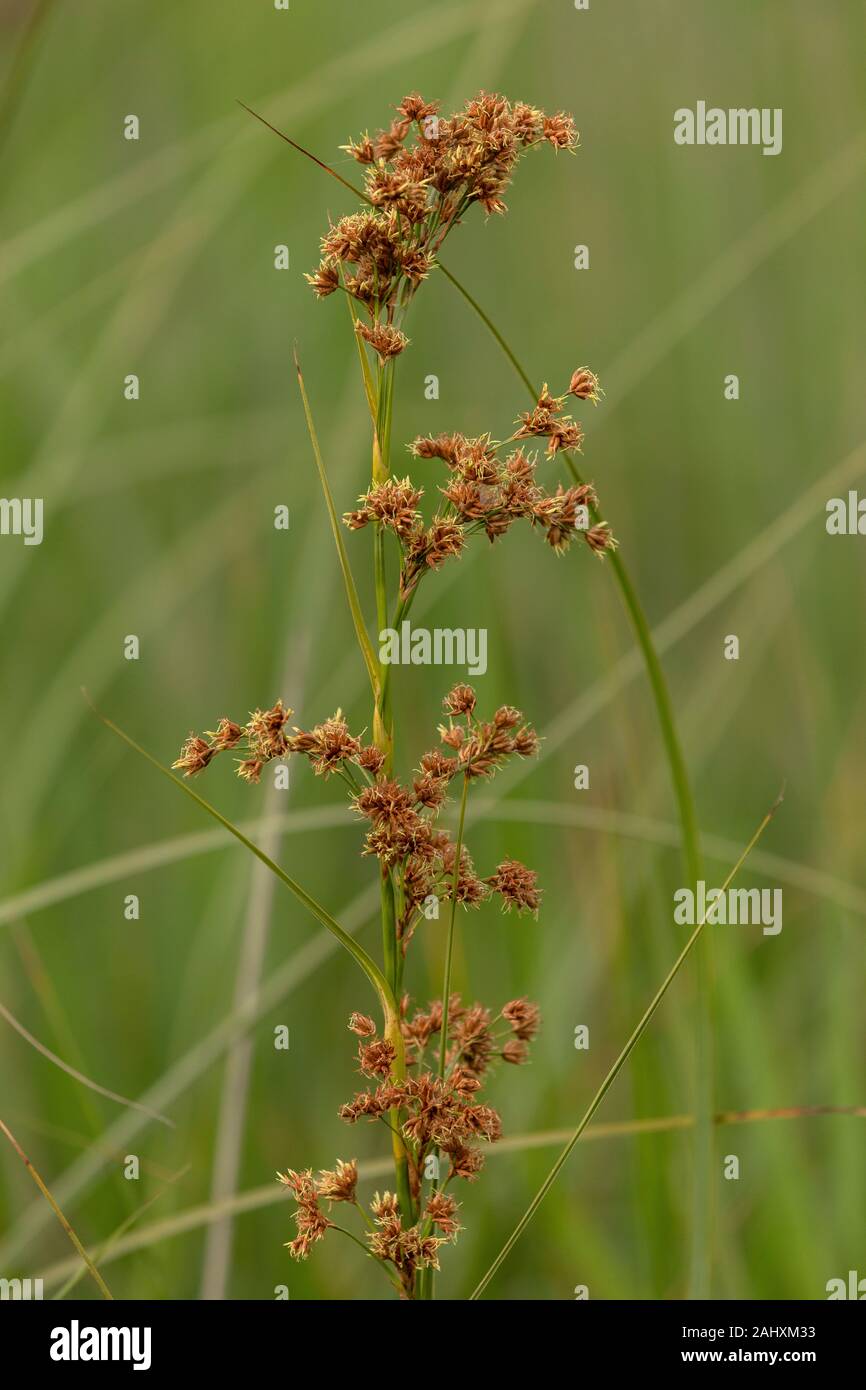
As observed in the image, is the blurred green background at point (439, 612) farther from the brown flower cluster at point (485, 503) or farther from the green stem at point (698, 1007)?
the brown flower cluster at point (485, 503)

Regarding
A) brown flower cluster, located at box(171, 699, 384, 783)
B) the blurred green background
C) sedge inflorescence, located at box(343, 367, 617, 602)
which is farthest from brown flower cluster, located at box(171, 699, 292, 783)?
the blurred green background

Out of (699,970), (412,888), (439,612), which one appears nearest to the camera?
(412,888)

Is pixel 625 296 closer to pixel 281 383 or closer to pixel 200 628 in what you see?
pixel 281 383

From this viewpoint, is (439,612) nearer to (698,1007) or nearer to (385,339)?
(698,1007)

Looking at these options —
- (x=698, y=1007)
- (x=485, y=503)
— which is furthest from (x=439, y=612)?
(x=485, y=503)

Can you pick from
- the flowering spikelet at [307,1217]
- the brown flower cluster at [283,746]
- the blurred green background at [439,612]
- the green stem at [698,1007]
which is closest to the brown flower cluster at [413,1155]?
the flowering spikelet at [307,1217]

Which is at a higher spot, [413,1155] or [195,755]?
[195,755]
